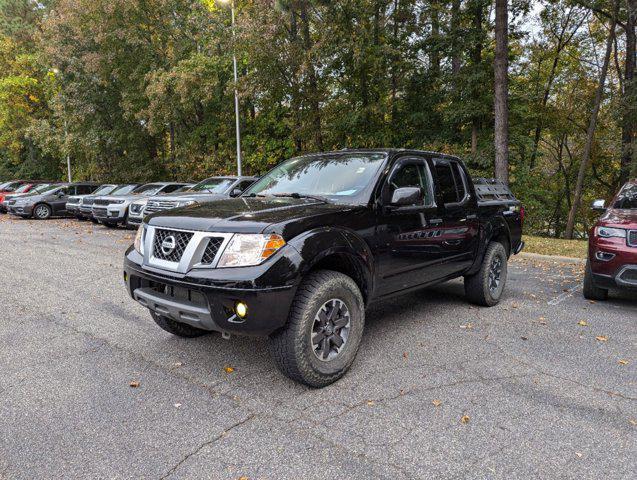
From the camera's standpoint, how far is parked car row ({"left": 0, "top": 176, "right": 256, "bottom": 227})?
11594mm

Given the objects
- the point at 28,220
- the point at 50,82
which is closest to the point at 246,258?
the point at 28,220

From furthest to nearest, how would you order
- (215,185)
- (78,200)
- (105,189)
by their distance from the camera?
(105,189), (78,200), (215,185)

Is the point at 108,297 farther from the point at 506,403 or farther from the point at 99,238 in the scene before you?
the point at 99,238

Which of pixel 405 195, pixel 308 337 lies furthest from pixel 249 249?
pixel 405 195

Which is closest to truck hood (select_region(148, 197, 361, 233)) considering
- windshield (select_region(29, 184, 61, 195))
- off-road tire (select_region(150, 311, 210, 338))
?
off-road tire (select_region(150, 311, 210, 338))

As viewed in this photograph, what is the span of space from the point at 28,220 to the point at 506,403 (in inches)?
812

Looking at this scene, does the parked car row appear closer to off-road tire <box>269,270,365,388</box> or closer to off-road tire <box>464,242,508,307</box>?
off-road tire <box>464,242,508,307</box>

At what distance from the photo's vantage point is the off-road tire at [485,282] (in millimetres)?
5546

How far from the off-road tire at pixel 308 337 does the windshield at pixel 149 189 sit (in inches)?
510

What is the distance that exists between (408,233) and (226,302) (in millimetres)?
1964

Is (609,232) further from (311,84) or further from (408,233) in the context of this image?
(311,84)

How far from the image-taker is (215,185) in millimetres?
12711

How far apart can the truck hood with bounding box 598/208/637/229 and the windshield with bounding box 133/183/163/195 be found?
42.8 feet

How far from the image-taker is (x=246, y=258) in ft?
10.1
